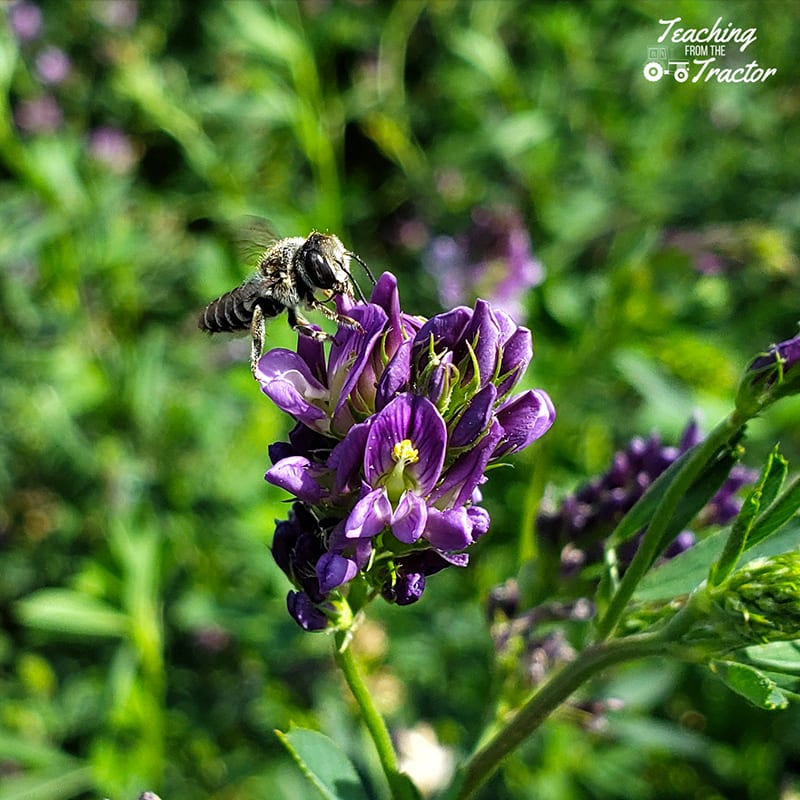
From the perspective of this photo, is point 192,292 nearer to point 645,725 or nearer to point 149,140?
point 149,140

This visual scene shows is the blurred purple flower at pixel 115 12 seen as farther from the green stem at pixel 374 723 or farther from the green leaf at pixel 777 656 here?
the green leaf at pixel 777 656

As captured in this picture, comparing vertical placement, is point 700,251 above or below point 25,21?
below

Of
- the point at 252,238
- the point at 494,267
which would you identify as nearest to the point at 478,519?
the point at 252,238

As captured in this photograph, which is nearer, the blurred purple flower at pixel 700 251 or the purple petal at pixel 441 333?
the purple petal at pixel 441 333

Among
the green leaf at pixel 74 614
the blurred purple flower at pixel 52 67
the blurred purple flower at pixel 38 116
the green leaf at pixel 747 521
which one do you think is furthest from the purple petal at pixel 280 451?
the blurred purple flower at pixel 52 67

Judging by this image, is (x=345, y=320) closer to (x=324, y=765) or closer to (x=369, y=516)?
(x=369, y=516)

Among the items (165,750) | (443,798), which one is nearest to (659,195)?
(165,750)

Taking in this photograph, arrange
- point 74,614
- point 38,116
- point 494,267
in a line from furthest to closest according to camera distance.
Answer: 1. point 38,116
2. point 494,267
3. point 74,614
